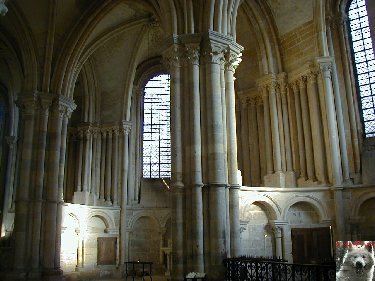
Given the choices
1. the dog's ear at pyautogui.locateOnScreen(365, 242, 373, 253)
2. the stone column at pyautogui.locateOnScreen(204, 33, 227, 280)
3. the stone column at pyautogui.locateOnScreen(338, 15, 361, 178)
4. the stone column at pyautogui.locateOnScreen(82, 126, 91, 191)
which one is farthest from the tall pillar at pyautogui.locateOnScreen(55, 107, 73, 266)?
the dog's ear at pyautogui.locateOnScreen(365, 242, 373, 253)

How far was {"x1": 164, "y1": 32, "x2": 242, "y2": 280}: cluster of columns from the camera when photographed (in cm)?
1223

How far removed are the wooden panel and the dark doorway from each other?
10112mm

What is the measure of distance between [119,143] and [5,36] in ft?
25.7

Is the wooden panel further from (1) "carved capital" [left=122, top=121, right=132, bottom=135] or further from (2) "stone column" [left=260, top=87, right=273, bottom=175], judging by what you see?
(2) "stone column" [left=260, top=87, right=273, bottom=175]

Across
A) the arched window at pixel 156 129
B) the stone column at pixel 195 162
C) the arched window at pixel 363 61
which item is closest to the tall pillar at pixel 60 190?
the arched window at pixel 156 129

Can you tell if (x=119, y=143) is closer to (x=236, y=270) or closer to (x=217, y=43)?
(x=217, y=43)

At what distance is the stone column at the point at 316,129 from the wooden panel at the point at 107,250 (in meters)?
11.3

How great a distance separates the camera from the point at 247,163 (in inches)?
798

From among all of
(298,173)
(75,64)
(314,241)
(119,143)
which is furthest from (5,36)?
(314,241)

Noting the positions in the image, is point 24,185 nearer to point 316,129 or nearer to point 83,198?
point 83,198

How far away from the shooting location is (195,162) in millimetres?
12656

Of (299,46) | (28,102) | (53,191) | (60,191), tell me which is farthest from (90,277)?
(299,46)

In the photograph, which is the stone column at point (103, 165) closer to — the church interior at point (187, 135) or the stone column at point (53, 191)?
the church interior at point (187, 135)

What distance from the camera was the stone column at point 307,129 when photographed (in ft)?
58.4
